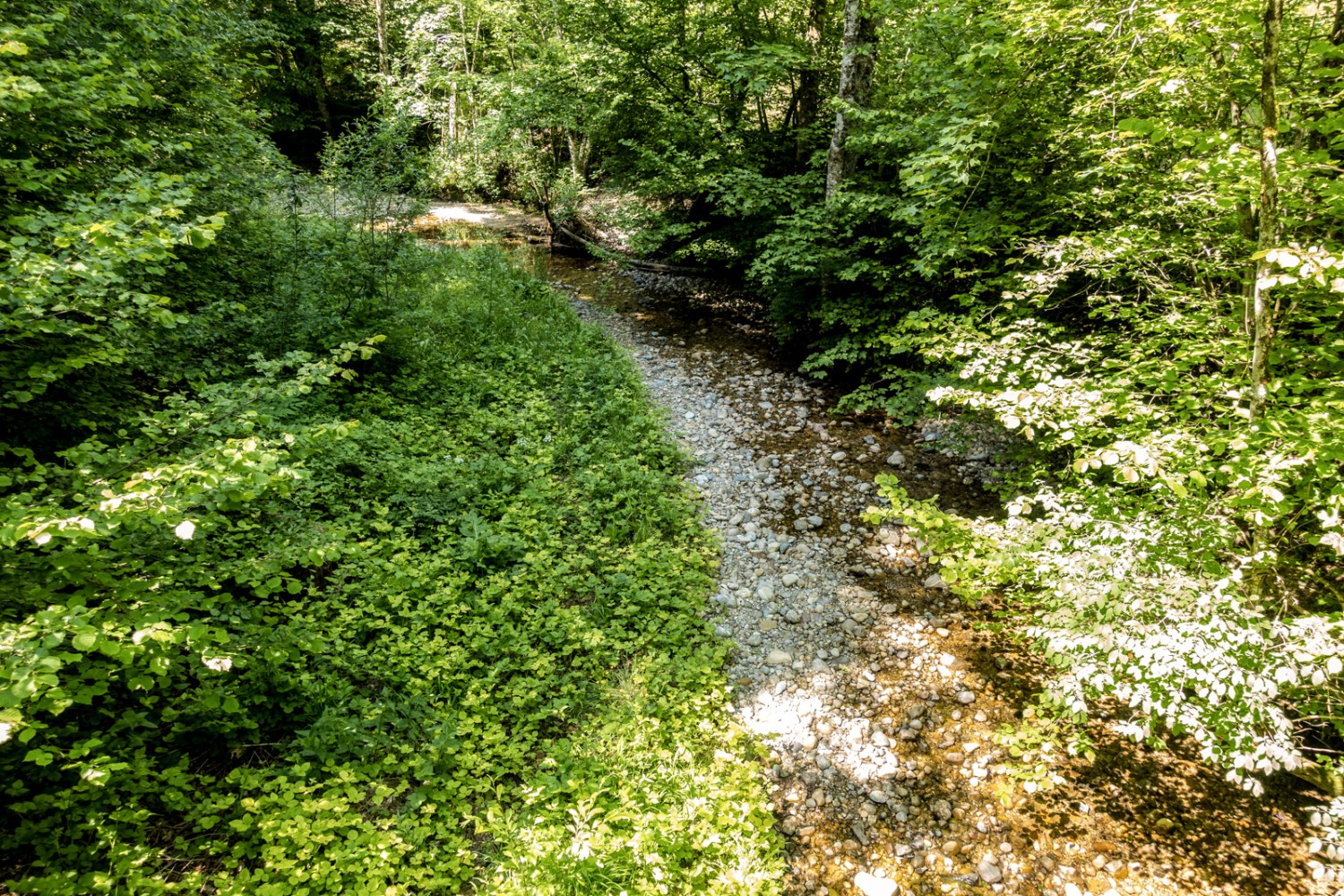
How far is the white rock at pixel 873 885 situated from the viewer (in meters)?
4.29

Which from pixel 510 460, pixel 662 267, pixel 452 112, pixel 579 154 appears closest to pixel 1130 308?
pixel 510 460

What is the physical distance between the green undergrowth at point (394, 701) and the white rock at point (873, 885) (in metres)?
0.71

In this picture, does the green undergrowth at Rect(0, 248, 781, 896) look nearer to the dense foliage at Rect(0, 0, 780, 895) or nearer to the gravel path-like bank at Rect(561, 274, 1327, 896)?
the dense foliage at Rect(0, 0, 780, 895)

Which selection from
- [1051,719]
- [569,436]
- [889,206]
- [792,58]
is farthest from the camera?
[792,58]

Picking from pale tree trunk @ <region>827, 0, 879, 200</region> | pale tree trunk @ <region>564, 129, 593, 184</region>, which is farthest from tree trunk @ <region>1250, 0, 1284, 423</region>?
pale tree trunk @ <region>564, 129, 593, 184</region>

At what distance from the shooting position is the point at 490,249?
17.0 metres

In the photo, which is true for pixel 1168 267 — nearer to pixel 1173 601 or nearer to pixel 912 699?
pixel 1173 601

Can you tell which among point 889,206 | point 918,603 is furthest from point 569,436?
point 889,206

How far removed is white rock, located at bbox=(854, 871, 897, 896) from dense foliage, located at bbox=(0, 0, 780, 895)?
0.80 m

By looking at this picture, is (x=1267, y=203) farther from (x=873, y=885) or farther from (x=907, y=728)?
(x=873, y=885)

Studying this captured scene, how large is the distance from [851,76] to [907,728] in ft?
33.8

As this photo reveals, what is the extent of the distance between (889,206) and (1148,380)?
19.6 ft

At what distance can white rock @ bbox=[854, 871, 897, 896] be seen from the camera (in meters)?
4.29

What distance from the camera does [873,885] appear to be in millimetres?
4340
